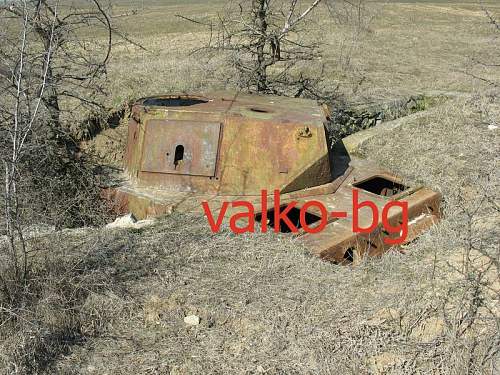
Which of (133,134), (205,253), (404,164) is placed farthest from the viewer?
(404,164)

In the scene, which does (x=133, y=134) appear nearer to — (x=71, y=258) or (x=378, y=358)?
(x=71, y=258)

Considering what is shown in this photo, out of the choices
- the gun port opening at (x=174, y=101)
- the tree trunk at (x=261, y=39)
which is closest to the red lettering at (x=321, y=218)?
the gun port opening at (x=174, y=101)

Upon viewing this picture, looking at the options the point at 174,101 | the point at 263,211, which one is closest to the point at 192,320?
Answer: the point at 263,211

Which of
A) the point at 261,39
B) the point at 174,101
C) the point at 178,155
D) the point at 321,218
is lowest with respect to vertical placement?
the point at 321,218

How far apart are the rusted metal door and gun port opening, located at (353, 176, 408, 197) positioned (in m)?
1.95

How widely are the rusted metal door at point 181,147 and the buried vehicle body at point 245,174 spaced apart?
0.01 meters

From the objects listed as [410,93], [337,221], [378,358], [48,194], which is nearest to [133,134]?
[48,194]

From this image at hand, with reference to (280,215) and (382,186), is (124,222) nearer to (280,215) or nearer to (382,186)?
(280,215)

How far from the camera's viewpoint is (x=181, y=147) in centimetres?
591

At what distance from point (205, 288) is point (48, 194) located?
3196 mm

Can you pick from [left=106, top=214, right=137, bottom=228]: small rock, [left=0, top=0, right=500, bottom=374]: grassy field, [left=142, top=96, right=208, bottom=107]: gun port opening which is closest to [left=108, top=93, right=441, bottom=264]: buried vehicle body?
[left=106, top=214, right=137, bottom=228]: small rock

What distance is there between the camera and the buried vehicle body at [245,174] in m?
5.66

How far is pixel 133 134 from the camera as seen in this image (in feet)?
20.6

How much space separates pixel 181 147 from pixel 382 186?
2647mm
